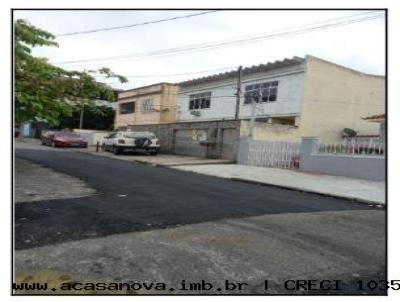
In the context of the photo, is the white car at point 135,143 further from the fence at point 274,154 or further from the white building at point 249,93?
the white building at point 249,93

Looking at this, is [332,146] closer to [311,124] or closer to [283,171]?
[283,171]

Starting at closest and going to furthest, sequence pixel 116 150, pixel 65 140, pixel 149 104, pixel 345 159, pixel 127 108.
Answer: pixel 345 159, pixel 116 150, pixel 65 140, pixel 149 104, pixel 127 108

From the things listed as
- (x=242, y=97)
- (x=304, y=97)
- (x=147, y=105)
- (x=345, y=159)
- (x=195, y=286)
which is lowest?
(x=195, y=286)

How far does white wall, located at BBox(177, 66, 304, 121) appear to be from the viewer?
91.5 ft

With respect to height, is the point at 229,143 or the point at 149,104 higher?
the point at 149,104

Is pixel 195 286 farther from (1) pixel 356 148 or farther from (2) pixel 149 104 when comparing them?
(2) pixel 149 104

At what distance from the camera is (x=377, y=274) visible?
16.0 ft

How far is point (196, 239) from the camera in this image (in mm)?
5973

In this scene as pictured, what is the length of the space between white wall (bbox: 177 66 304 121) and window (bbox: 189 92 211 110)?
1.09ft

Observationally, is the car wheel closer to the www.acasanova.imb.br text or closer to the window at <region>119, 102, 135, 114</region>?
the window at <region>119, 102, 135, 114</region>

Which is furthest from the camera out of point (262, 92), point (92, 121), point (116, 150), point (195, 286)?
point (92, 121)

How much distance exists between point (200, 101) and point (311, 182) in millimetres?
22436

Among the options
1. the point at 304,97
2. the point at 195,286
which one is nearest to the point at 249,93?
the point at 304,97

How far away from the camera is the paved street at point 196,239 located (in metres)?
4.69
